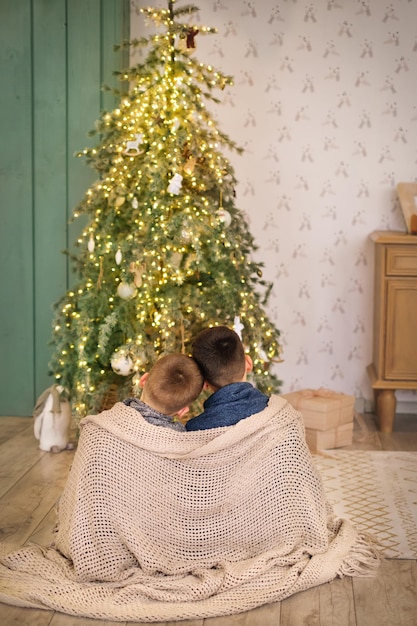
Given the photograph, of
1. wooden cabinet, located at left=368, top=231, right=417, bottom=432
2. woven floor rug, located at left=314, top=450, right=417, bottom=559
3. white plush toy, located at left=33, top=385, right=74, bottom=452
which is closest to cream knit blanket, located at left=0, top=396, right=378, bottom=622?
woven floor rug, located at left=314, top=450, right=417, bottom=559

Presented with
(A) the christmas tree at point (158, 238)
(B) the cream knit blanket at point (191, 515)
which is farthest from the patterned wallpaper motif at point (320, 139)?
(B) the cream knit blanket at point (191, 515)

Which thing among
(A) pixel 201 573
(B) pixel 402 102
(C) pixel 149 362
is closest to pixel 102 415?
(A) pixel 201 573

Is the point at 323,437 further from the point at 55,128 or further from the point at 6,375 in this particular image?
the point at 55,128

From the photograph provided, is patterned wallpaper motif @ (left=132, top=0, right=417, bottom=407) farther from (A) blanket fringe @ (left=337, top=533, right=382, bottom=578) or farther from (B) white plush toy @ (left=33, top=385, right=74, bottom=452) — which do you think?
(A) blanket fringe @ (left=337, top=533, right=382, bottom=578)

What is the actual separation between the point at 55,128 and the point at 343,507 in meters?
2.51

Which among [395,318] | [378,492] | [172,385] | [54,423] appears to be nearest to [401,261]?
[395,318]

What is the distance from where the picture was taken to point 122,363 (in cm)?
381

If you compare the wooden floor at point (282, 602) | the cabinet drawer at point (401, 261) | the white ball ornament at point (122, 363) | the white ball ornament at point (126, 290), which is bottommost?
the wooden floor at point (282, 602)

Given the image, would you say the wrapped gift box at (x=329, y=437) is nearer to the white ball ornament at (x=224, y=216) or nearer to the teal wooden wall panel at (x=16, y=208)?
the white ball ornament at (x=224, y=216)

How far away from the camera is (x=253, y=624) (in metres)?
2.47

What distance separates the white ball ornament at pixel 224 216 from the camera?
384 cm

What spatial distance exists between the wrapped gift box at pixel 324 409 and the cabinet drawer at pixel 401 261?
0.68m

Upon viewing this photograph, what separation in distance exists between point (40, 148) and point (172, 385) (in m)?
2.40

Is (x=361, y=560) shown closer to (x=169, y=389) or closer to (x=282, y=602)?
(x=282, y=602)
